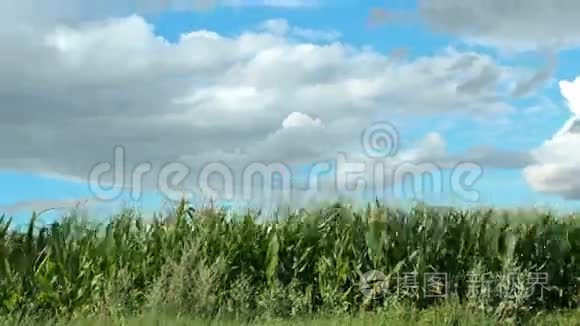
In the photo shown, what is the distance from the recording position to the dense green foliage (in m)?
13.0

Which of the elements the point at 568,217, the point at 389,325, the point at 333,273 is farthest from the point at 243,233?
the point at 568,217

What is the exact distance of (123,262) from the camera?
13.7 m

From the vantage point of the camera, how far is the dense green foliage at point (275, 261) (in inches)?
514

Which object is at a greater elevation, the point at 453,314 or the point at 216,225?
the point at 216,225

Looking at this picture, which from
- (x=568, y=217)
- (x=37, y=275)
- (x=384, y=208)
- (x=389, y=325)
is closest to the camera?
(x=389, y=325)

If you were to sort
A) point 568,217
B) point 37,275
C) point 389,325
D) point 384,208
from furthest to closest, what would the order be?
point 568,217, point 384,208, point 37,275, point 389,325

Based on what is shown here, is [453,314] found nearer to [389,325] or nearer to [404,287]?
[389,325]

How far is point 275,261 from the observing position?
1368 centimetres

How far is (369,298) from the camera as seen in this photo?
1359cm

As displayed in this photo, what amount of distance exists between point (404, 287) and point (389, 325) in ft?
9.20

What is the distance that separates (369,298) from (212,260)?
7.50 feet

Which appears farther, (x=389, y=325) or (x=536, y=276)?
(x=536, y=276)

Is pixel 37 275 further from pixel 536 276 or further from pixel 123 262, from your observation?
pixel 536 276

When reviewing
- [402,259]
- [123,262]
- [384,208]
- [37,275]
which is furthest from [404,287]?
[37,275]
